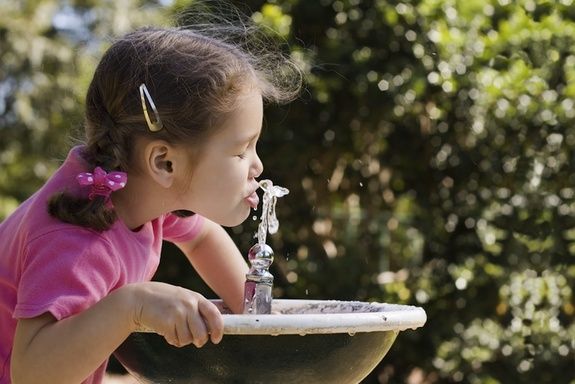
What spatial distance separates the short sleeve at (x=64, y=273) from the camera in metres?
1.79

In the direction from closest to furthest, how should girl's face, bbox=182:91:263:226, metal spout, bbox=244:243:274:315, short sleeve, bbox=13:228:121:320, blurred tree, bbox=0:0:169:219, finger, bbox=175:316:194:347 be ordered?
finger, bbox=175:316:194:347 < short sleeve, bbox=13:228:121:320 < girl's face, bbox=182:91:263:226 < metal spout, bbox=244:243:274:315 < blurred tree, bbox=0:0:169:219

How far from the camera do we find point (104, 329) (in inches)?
68.4

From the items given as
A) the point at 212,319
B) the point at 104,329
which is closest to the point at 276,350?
the point at 212,319

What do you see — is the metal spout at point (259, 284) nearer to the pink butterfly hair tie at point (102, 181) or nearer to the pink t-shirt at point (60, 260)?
the pink t-shirt at point (60, 260)

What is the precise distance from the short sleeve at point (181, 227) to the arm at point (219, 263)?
2 cm

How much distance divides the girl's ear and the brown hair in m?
0.02

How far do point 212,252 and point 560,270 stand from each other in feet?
5.29

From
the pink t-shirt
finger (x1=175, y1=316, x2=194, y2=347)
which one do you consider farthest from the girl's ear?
finger (x1=175, y1=316, x2=194, y2=347)

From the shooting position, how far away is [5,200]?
11.2 m

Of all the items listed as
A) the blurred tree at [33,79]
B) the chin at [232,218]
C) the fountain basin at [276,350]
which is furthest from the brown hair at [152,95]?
the blurred tree at [33,79]

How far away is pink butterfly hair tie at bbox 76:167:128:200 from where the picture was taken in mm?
1931

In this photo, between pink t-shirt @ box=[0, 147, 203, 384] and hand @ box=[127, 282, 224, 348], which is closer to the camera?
hand @ box=[127, 282, 224, 348]

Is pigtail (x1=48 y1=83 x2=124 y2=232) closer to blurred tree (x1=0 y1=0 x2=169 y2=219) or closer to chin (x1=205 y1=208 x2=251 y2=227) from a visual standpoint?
chin (x1=205 y1=208 x2=251 y2=227)

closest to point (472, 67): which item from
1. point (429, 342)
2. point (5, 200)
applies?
point (429, 342)
